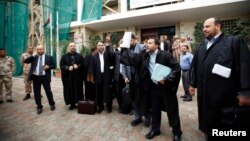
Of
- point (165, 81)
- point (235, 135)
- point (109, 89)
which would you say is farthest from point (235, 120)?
point (109, 89)

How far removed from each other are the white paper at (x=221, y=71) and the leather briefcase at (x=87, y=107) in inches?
138

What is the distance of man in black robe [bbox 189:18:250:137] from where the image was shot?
2.85 m

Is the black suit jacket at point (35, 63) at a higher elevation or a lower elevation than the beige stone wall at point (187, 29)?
lower

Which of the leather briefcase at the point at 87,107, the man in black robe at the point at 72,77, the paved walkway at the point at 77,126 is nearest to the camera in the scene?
the paved walkway at the point at 77,126

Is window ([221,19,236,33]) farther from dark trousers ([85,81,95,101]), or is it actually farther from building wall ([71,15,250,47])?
dark trousers ([85,81,95,101])

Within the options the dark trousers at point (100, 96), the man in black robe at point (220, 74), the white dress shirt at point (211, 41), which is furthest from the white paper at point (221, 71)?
the dark trousers at point (100, 96)

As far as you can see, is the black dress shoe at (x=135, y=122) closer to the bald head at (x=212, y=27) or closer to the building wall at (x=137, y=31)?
the bald head at (x=212, y=27)

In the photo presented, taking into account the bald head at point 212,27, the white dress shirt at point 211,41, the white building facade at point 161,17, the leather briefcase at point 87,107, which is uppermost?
the white building facade at point 161,17

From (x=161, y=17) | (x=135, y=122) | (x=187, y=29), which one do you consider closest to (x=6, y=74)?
(x=135, y=122)

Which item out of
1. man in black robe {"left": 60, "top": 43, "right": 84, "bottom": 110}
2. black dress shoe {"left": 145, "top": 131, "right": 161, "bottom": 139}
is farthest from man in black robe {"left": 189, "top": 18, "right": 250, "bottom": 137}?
man in black robe {"left": 60, "top": 43, "right": 84, "bottom": 110}

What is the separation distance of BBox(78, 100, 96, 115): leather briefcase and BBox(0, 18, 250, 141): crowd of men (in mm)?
199

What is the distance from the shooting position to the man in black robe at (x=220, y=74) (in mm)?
2846

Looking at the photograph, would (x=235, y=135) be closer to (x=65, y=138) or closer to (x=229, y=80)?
(x=229, y=80)

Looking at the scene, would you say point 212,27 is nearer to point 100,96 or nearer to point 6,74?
point 100,96
